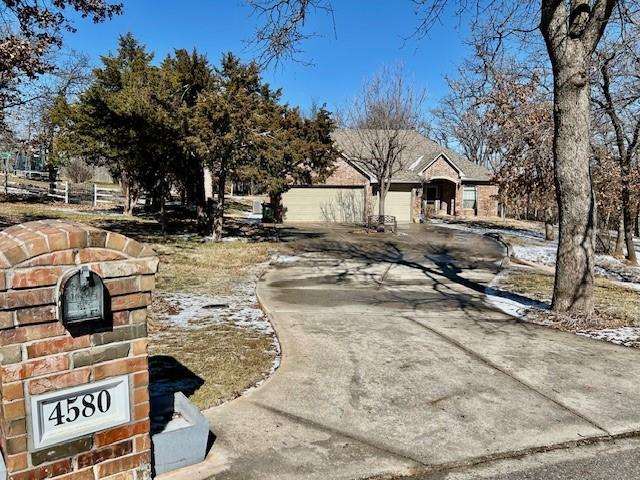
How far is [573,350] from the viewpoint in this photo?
5902 millimetres

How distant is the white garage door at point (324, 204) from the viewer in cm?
2767

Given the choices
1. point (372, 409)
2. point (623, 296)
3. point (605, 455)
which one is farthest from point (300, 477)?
point (623, 296)

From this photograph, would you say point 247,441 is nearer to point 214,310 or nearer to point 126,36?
Answer: point 214,310

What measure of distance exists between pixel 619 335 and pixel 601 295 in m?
3.53

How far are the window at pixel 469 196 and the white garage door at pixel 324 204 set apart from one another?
8.18 meters

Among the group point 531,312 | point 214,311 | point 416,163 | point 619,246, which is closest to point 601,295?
point 531,312

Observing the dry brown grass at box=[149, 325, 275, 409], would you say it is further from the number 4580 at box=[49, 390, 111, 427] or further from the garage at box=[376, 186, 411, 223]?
the garage at box=[376, 186, 411, 223]

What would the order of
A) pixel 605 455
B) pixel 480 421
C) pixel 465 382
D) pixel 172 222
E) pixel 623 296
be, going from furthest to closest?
pixel 172 222 → pixel 623 296 → pixel 465 382 → pixel 480 421 → pixel 605 455

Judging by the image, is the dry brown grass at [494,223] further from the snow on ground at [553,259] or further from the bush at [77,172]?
the bush at [77,172]

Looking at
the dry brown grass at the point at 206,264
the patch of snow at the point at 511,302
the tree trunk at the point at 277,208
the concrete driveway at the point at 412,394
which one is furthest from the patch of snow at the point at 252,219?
the concrete driveway at the point at 412,394

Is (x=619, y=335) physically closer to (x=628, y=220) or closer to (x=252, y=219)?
(x=628, y=220)

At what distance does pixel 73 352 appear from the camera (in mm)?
2479

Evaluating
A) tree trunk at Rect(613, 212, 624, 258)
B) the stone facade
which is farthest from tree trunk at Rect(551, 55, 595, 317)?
the stone facade

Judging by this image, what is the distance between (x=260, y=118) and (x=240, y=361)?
35.2 feet
